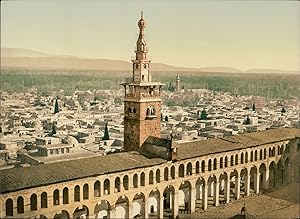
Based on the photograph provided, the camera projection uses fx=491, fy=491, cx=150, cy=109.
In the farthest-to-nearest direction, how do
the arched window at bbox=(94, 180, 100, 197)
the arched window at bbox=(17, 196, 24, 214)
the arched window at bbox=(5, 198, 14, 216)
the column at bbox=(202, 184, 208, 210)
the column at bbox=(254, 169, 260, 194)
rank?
the column at bbox=(254, 169, 260, 194) < the column at bbox=(202, 184, 208, 210) < the arched window at bbox=(94, 180, 100, 197) < the arched window at bbox=(17, 196, 24, 214) < the arched window at bbox=(5, 198, 14, 216)

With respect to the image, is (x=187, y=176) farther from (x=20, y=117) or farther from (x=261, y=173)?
(x=20, y=117)

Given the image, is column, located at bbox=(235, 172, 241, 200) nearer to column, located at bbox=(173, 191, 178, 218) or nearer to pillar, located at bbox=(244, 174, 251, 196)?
pillar, located at bbox=(244, 174, 251, 196)

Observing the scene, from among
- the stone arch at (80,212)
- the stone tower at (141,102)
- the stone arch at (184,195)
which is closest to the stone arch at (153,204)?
the stone arch at (184,195)

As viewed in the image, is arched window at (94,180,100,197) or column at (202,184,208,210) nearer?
arched window at (94,180,100,197)

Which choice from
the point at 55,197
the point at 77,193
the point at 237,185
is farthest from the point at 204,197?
the point at 55,197

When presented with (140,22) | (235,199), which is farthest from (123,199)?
(140,22)

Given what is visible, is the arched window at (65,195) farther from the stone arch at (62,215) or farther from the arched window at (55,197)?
the stone arch at (62,215)

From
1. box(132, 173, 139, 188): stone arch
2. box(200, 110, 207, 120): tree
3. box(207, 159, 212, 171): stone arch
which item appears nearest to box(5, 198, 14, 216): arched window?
box(132, 173, 139, 188): stone arch
